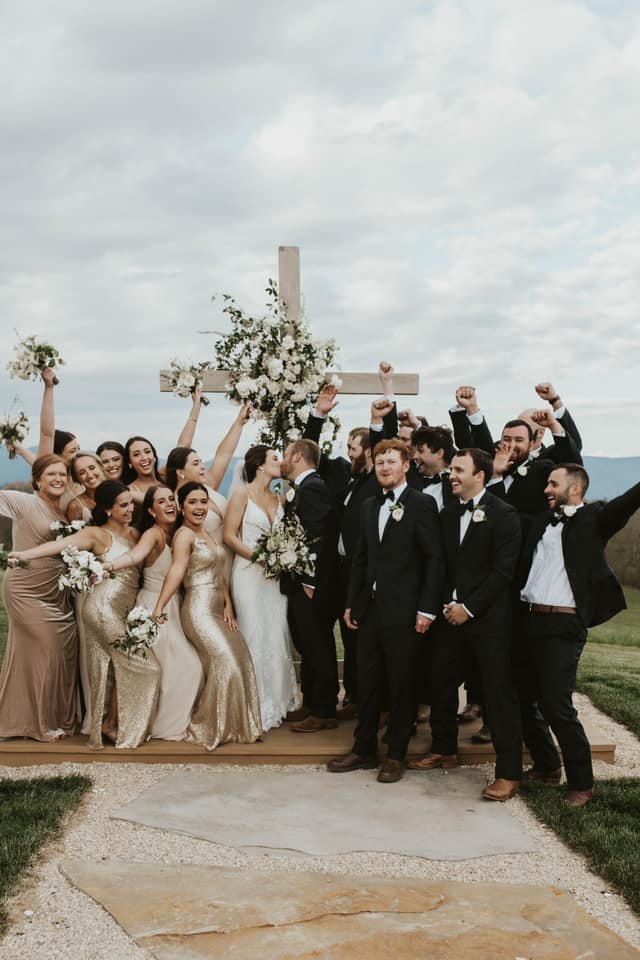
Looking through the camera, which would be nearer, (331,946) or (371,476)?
(331,946)

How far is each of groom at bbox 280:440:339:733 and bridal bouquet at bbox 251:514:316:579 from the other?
0.16 metres

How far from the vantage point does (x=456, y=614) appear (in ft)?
20.2

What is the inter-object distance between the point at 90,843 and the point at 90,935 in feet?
3.71

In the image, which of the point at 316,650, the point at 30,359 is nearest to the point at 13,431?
the point at 30,359

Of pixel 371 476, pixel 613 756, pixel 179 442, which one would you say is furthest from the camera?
pixel 179 442

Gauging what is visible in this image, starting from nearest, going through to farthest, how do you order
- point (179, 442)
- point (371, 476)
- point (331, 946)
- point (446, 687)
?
point (331, 946), point (446, 687), point (371, 476), point (179, 442)

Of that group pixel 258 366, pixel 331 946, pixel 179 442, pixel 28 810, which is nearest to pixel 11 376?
pixel 179 442

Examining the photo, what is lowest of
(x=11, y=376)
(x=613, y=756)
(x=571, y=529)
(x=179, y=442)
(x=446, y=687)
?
→ (x=613, y=756)

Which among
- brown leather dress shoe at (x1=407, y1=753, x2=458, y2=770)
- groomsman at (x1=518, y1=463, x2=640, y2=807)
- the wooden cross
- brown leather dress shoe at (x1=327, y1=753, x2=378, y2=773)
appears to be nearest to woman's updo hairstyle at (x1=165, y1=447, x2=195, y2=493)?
the wooden cross

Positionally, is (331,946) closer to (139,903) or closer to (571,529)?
(139,903)

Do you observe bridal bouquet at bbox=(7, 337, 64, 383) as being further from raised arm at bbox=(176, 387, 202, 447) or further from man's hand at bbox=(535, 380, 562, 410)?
man's hand at bbox=(535, 380, 562, 410)

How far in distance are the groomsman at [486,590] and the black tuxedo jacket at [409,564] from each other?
14cm

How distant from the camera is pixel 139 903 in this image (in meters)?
4.41

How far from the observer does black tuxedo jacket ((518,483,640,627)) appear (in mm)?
5844
